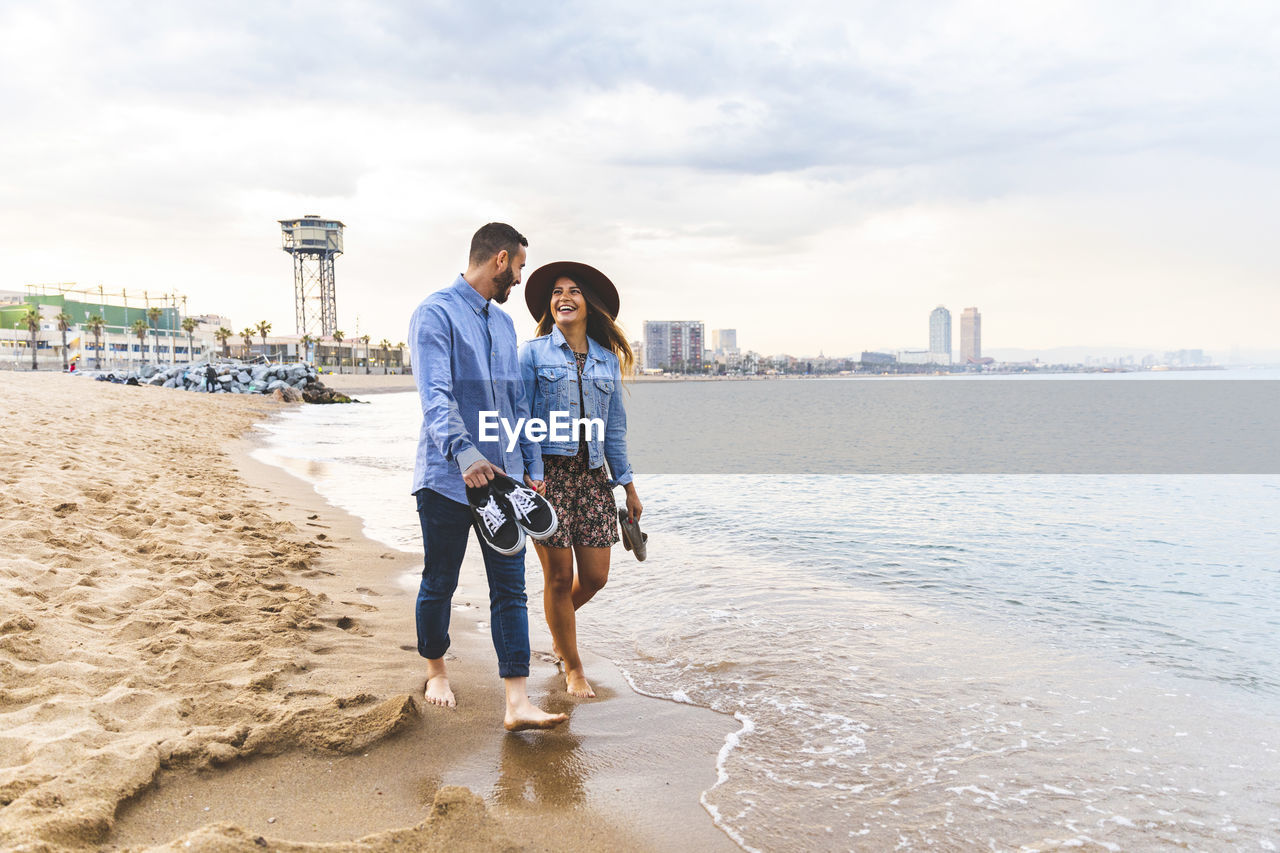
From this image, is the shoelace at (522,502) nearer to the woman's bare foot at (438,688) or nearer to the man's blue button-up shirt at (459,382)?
the man's blue button-up shirt at (459,382)

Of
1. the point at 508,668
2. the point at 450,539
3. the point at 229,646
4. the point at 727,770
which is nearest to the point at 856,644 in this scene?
the point at 727,770

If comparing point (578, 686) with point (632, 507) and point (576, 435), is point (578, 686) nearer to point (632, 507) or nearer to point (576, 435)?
point (632, 507)

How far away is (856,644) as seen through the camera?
18.3 ft

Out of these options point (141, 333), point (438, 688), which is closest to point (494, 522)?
point (438, 688)

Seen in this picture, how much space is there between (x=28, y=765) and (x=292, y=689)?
1.19 m

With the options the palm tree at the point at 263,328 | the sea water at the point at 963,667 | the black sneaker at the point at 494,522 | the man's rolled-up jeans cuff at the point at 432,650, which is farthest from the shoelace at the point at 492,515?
the palm tree at the point at 263,328

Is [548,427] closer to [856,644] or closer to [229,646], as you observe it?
[229,646]

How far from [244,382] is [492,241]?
168 ft

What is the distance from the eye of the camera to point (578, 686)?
14.2 feet

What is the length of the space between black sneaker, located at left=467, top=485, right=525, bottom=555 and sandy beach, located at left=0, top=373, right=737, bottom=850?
0.93m

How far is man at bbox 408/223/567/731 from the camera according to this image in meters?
3.44

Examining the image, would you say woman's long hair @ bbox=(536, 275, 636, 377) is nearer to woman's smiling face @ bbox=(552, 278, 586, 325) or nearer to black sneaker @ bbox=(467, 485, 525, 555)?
woman's smiling face @ bbox=(552, 278, 586, 325)

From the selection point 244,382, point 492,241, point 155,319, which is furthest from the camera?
point 155,319

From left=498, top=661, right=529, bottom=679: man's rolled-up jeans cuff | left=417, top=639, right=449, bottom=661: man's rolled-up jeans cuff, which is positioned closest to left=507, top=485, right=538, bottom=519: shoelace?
left=498, top=661, right=529, bottom=679: man's rolled-up jeans cuff
